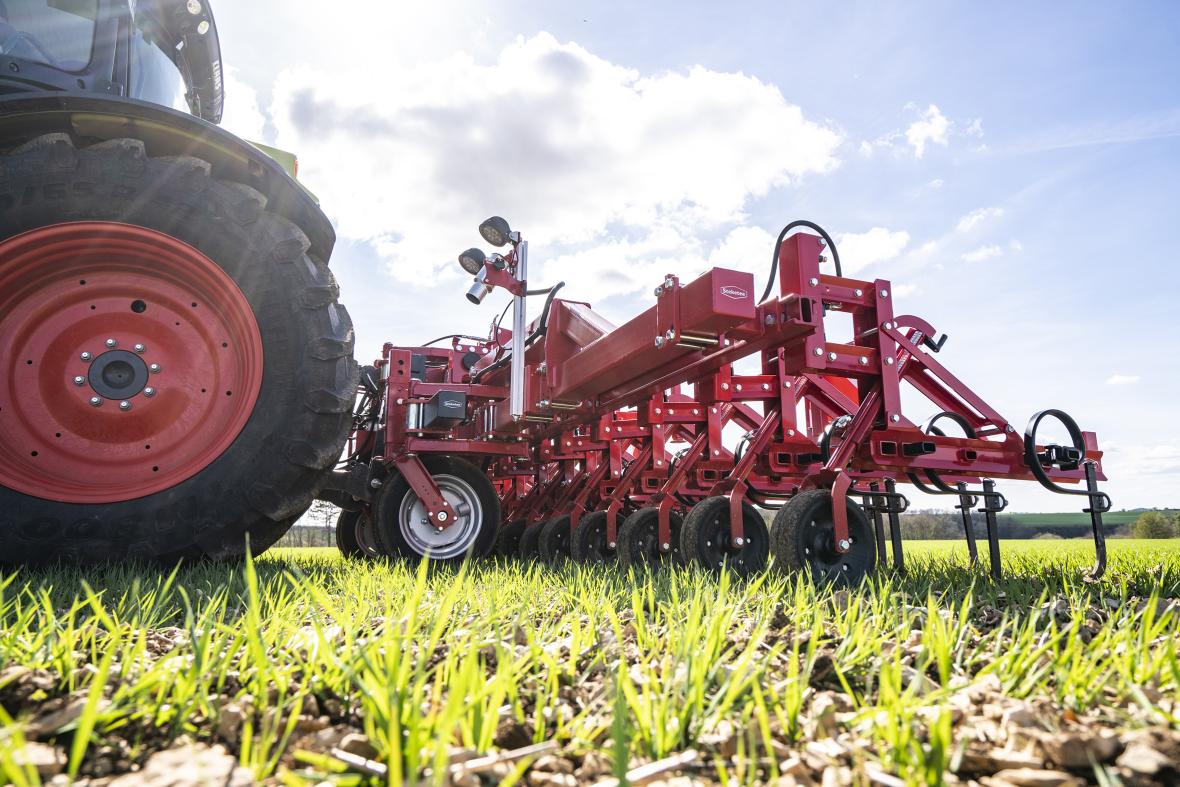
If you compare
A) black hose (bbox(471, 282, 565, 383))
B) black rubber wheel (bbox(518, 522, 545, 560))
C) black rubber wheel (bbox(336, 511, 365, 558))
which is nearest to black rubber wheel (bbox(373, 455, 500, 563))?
black hose (bbox(471, 282, 565, 383))

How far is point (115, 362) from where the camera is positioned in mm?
2504

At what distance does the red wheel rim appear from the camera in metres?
2.44

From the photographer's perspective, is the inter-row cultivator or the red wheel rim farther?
the inter-row cultivator

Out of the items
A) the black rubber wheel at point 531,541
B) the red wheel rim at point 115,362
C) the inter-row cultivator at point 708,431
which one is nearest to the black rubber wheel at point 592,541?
the inter-row cultivator at point 708,431

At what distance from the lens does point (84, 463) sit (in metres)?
2.48

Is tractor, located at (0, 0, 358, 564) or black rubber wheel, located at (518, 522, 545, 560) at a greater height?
tractor, located at (0, 0, 358, 564)

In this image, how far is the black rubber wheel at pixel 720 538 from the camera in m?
3.38

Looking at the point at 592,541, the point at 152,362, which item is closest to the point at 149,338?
the point at 152,362

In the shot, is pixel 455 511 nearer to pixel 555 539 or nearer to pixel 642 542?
pixel 555 539

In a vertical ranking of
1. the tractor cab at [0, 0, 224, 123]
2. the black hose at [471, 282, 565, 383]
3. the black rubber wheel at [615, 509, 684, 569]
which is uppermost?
the tractor cab at [0, 0, 224, 123]

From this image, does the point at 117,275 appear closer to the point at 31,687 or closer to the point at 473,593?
the point at 473,593

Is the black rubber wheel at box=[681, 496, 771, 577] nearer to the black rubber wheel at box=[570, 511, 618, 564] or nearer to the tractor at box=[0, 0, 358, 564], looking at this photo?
the black rubber wheel at box=[570, 511, 618, 564]

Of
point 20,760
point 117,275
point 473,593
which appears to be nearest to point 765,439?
point 473,593

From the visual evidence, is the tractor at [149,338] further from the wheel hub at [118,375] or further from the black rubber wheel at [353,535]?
the black rubber wheel at [353,535]
